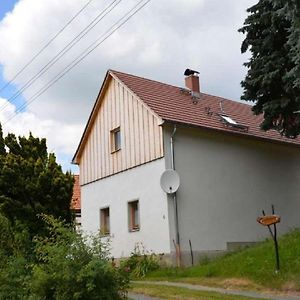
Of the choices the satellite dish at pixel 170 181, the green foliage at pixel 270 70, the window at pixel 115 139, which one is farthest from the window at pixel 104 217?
the green foliage at pixel 270 70

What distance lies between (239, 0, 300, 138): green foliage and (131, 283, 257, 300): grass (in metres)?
5.84

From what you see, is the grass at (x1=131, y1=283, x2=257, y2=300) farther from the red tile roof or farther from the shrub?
the red tile roof

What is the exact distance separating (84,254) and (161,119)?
10.8 metres

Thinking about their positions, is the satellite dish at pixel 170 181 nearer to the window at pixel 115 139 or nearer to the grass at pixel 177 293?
the window at pixel 115 139

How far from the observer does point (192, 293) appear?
12375mm

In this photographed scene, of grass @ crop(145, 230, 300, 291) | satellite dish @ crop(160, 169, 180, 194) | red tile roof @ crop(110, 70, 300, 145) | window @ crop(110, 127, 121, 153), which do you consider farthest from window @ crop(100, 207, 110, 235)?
grass @ crop(145, 230, 300, 291)

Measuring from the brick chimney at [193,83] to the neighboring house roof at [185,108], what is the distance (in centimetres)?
36

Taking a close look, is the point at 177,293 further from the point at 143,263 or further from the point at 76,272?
the point at 143,263

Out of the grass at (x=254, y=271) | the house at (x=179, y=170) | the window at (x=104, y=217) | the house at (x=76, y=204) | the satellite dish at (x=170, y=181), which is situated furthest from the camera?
the window at (x=104, y=217)

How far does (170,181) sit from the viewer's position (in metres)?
18.8

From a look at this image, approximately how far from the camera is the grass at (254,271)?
13.3 metres

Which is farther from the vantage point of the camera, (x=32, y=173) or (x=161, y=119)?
(x=161, y=119)

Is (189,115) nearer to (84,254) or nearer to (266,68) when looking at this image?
(266,68)

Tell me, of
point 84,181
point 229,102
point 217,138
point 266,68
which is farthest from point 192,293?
point 229,102
